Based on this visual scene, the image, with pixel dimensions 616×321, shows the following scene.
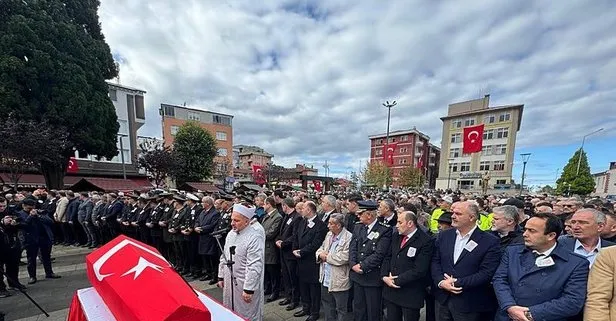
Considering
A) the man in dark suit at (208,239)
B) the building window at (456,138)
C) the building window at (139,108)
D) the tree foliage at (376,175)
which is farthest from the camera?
the tree foliage at (376,175)

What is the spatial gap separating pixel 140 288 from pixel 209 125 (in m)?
50.7

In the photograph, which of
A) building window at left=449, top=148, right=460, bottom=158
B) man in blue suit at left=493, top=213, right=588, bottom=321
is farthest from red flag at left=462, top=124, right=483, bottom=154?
building window at left=449, top=148, right=460, bottom=158

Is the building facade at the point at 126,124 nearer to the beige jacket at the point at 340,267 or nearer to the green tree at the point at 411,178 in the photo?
the beige jacket at the point at 340,267

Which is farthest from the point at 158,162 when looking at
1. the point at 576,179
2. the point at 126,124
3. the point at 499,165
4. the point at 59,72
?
the point at 576,179

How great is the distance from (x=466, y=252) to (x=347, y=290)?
5.20 ft

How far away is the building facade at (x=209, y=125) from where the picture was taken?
45.2m

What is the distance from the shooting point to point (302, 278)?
426 cm

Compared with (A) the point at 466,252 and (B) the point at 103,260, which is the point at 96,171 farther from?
(A) the point at 466,252

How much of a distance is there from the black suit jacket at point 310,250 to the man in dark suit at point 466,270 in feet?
5.92

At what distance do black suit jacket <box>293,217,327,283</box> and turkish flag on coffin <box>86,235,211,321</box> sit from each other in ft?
8.09

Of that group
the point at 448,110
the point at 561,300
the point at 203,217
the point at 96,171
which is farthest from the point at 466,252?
the point at 448,110

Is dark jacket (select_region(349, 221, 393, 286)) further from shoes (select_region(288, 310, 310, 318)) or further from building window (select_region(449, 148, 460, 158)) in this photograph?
building window (select_region(449, 148, 460, 158))

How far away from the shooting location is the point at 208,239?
5.62 m

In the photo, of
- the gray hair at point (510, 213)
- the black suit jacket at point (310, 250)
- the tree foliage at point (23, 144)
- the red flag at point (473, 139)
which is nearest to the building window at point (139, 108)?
the tree foliage at point (23, 144)
